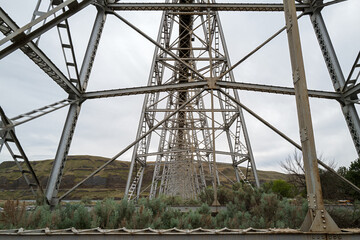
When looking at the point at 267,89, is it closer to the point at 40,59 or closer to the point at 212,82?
the point at 212,82

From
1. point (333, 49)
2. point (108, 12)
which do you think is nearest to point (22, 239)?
point (108, 12)

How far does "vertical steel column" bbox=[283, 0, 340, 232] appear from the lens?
84.7 inches

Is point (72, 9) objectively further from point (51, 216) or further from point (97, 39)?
point (51, 216)

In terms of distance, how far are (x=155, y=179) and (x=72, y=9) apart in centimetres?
1143

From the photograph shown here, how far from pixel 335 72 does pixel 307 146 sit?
12.6ft

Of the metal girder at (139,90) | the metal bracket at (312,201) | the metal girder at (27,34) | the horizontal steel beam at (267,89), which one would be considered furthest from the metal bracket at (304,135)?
the metal girder at (27,34)

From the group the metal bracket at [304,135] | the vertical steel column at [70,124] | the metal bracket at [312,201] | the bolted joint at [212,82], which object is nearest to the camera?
the metal bracket at [312,201]

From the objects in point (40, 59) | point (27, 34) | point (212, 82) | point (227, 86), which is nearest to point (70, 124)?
point (40, 59)

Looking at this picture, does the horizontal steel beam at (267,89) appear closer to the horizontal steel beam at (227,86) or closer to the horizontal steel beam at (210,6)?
the horizontal steel beam at (227,86)

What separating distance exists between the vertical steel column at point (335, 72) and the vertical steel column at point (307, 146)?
3.23 metres

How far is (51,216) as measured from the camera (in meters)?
3.08

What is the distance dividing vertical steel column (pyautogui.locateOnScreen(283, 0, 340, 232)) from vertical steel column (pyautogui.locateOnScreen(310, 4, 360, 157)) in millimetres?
3233

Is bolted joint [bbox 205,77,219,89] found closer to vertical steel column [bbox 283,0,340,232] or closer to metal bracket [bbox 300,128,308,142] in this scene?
vertical steel column [bbox 283,0,340,232]

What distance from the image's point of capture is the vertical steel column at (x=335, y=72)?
498 centimetres
